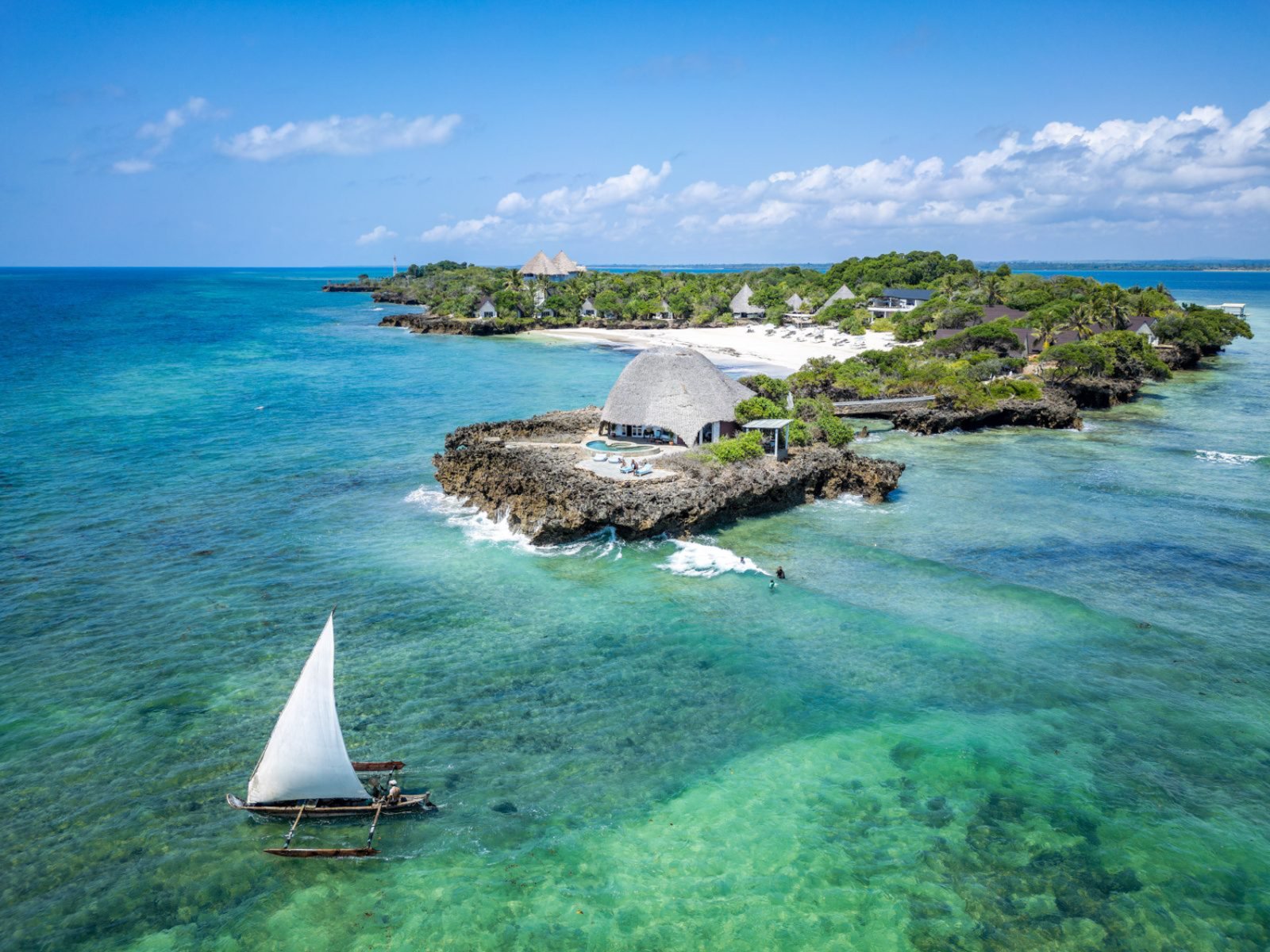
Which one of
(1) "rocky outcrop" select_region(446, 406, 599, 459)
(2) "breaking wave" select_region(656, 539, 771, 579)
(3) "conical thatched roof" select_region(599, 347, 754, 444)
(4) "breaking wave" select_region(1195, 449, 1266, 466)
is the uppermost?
(3) "conical thatched roof" select_region(599, 347, 754, 444)

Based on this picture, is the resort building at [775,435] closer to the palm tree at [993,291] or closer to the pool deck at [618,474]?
the pool deck at [618,474]

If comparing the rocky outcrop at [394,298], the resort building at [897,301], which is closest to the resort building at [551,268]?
the rocky outcrop at [394,298]

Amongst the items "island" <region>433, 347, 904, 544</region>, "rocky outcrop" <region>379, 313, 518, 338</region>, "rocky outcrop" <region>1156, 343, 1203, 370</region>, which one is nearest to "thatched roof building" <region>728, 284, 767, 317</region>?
"rocky outcrop" <region>379, 313, 518, 338</region>

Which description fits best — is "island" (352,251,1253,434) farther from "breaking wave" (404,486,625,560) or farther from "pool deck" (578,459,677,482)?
"breaking wave" (404,486,625,560)

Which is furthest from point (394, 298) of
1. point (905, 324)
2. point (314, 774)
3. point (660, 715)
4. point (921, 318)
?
point (314, 774)

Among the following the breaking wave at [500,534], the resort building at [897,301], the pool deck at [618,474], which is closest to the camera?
the breaking wave at [500,534]

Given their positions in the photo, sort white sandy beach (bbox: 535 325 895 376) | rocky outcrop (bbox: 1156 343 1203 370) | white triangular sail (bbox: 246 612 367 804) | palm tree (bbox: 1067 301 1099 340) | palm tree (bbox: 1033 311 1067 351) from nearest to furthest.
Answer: white triangular sail (bbox: 246 612 367 804)
palm tree (bbox: 1033 311 1067 351)
palm tree (bbox: 1067 301 1099 340)
white sandy beach (bbox: 535 325 895 376)
rocky outcrop (bbox: 1156 343 1203 370)

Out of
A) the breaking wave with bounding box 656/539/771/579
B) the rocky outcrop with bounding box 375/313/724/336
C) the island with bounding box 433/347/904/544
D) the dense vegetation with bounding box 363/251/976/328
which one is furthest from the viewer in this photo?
the dense vegetation with bounding box 363/251/976/328
